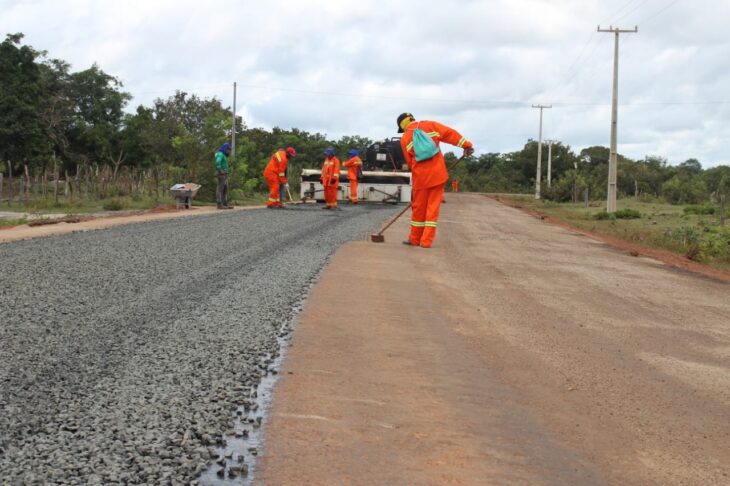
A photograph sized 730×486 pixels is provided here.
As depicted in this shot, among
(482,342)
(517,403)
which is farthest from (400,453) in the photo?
(482,342)

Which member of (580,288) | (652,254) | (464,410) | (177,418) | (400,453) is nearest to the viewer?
(400,453)

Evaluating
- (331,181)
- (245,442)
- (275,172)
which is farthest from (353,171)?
(245,442)

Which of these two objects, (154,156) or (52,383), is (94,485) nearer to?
(52,383)

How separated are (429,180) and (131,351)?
7.56 meters

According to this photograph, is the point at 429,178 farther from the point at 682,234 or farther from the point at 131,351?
the point at 682,234

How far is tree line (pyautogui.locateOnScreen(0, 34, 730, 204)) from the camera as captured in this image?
93.8 feet

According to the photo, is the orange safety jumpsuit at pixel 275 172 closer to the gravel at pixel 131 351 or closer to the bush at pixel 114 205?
the bush at pixel 114 205

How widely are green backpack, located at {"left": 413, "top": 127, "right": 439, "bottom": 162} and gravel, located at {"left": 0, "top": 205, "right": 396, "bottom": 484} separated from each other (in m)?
2.40

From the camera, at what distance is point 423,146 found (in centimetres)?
1200

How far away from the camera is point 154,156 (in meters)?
48.0

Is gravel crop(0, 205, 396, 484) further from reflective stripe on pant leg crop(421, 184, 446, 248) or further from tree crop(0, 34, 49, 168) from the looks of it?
tree crop(0, 34, 49, 168)

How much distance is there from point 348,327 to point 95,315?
192 centimetres

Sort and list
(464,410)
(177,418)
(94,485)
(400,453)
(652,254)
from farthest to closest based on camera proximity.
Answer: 1. (652,254)
2. (464,410)
3. (177,418)
4. (400,453)
5. (94,485)

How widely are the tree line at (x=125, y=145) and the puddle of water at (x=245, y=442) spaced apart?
20419mm
